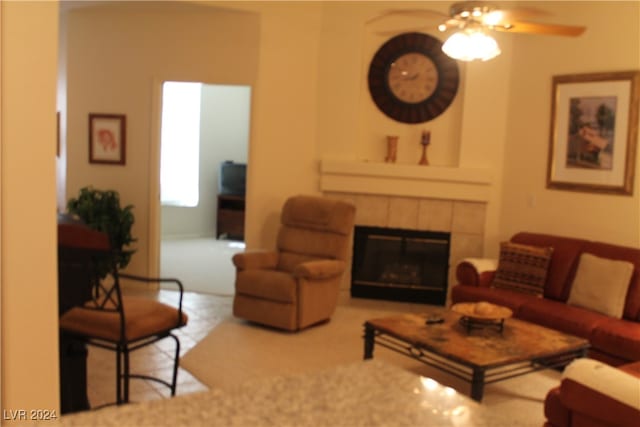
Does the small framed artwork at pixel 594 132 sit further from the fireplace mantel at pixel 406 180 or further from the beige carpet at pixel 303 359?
the beige carpet at pixel 303 359

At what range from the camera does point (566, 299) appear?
188 inches

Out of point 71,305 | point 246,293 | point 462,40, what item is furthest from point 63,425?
point 246,293

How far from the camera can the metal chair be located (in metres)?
2.60

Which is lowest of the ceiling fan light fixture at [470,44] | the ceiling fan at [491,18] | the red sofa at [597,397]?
the red sofa at [597,397]

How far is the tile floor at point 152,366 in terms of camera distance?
357cm

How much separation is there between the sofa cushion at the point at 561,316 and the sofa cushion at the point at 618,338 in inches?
1.9


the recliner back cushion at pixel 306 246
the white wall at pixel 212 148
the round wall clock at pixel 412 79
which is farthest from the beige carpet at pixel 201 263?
the round wall clock at pixel 412 79

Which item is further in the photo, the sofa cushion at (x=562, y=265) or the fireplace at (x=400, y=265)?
the fireplace at (x=400, y=265)

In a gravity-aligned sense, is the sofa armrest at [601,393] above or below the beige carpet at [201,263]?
above

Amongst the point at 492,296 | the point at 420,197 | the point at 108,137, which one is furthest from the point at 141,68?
the point at 492,296

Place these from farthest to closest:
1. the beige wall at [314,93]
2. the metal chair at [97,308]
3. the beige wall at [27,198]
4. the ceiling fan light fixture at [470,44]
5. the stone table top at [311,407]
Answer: the beige wall at [314,93] → the ceiling fan light fixture at [470,44] → the metal chair at [97,308] → the beige wall at [27,198] → the stone table top at [311,407]

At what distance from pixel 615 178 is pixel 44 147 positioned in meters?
4.49

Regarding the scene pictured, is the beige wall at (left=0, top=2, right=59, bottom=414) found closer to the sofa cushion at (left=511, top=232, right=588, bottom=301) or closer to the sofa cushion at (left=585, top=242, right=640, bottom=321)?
the sofa cushion at (left=585, top=242, right=640, bottom=321)

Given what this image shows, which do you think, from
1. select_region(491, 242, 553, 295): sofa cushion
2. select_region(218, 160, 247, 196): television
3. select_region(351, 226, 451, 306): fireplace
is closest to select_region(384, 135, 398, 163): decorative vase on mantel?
select_region(351, 226, 451, 306): fireplace
